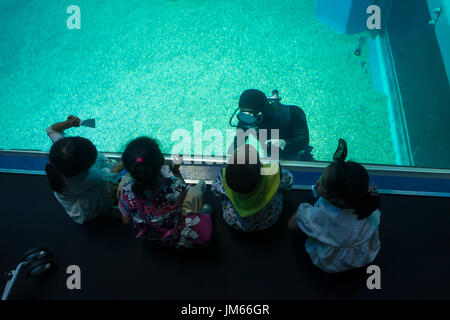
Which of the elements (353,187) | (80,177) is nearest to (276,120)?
(353,187)

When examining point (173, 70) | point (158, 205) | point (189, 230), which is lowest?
point (189, 230)

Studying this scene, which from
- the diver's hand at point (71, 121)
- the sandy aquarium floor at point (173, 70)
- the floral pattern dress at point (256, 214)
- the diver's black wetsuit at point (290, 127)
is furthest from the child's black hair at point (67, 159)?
the sandy aquarium floor at point (173, 70)

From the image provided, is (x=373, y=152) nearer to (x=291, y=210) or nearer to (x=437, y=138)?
(x=437, y=138)

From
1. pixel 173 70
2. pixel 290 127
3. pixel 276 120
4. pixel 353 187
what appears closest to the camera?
pixel 353 187

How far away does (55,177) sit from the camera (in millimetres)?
895

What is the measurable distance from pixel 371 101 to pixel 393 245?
80.0 inches

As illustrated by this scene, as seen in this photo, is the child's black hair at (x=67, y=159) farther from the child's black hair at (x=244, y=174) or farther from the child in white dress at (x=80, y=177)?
the child's black hair at (x=244, y=174)

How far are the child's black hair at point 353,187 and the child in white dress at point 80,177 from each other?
0.84 metres

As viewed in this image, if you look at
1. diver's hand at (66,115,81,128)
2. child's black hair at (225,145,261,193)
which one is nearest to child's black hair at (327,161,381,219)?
child's black hair at (225,145,261,193)

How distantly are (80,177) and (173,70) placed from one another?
214 cm

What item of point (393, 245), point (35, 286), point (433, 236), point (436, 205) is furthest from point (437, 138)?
point (35, 286)

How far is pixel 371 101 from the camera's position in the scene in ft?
8.86

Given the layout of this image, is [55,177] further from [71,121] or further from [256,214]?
[256,214]

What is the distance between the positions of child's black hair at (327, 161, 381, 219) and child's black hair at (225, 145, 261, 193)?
24 centimetres
